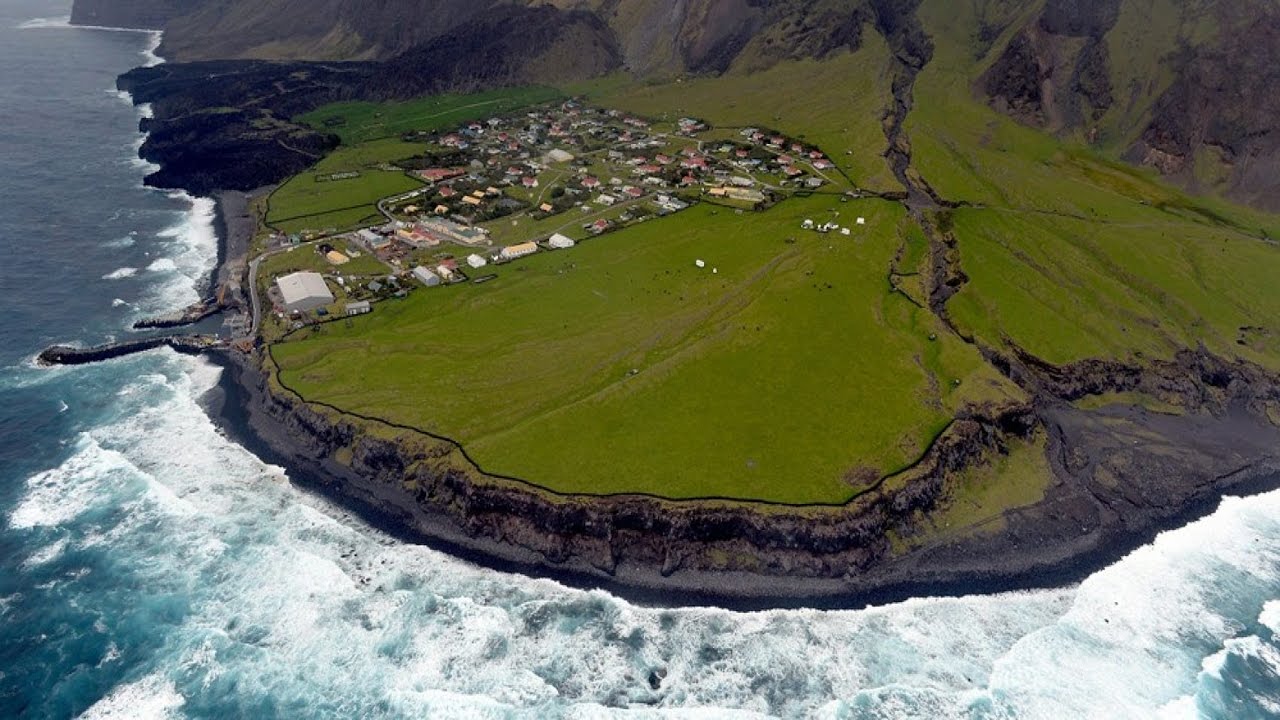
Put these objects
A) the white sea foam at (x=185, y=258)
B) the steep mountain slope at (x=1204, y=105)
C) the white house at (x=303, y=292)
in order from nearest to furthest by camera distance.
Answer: the white house at (x=303, y=292), the white sea foam at (x=185, y=258), the steep mountain slope at (x=1204, y=105)

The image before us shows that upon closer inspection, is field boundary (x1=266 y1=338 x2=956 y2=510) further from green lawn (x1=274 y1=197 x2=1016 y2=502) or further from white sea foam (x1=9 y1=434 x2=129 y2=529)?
white sea foam (x1=9 y1=434 x2=129 y2=529)

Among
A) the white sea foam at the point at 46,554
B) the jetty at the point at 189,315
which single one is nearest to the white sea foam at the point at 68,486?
the white sea foam at the point at 46,554

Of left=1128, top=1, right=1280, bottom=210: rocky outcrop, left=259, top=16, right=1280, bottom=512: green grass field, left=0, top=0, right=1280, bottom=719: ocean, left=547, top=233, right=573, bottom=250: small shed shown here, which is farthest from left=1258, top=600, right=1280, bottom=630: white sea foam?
left=1128, top=1, right=1280, bottom=210: rocky outcrop

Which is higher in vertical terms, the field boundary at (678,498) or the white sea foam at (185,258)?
the field boundary at (678,498)

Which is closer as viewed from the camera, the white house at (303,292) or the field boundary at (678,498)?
the field boundary at (678,498)

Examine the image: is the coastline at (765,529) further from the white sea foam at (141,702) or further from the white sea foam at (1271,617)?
the white sea foam at (141,702)

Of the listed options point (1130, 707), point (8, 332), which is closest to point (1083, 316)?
point (1130, 707)

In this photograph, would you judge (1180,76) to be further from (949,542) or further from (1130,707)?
(1130,707)

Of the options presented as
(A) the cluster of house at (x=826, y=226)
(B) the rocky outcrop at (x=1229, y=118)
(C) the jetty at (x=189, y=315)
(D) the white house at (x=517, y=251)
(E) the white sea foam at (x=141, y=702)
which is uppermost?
(B) the rocky outcrop at (x=1229, y=118)
